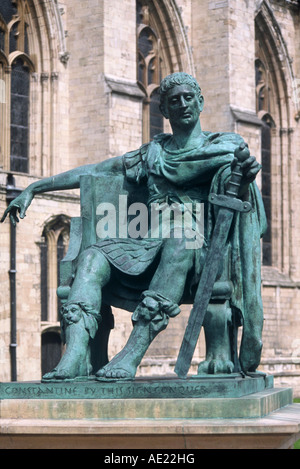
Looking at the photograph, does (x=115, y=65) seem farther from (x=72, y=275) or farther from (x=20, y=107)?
(x=72, y=275)

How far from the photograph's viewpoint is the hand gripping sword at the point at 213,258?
541cm

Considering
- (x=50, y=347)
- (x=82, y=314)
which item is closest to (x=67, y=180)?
(x=82, y=314)

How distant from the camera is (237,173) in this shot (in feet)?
18.3

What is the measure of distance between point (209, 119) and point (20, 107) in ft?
16.2

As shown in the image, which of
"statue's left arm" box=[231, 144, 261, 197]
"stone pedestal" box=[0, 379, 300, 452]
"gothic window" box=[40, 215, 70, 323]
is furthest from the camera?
"gothic window" box=[40, 215, 70, 323]

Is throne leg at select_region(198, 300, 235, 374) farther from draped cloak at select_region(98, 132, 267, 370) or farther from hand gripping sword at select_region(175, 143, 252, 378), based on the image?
hand gripping sword at select_region(175, 143, 252, 378)

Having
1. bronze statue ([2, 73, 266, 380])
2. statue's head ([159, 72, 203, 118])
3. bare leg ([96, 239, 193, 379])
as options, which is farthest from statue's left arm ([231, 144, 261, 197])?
statue's head ([159, 72, 203, 118])

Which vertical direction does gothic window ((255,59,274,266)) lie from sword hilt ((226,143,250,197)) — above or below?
above

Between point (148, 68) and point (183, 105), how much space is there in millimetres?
18661

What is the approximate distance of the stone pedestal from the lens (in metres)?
4.80

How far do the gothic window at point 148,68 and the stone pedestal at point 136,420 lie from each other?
1889cm

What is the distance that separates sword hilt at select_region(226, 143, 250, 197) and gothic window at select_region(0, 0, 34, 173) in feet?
50.1

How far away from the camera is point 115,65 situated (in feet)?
70.4
